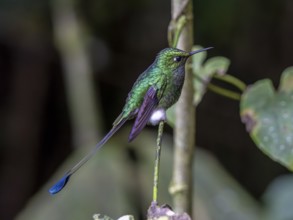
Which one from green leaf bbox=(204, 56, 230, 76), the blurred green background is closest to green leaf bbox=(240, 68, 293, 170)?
green leaf bbox=(204, 56, 230, 76)

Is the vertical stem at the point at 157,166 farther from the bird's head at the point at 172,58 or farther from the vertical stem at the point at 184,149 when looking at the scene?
the vertical stem at the point at 184,149

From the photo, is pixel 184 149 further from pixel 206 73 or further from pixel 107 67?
pixel 107 67

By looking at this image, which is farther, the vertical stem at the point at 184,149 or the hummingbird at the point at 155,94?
the vertical stem at the point at 184,149

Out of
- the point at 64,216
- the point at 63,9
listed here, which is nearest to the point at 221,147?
the point at 63,9

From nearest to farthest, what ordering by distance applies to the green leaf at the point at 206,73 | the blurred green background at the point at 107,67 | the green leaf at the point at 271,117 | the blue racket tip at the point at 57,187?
the blue racket tip at the point at 57,187
the green leaf at the point at 271,117
the green leaf at the point at 206,73
the blurred green background at the point at 107,67

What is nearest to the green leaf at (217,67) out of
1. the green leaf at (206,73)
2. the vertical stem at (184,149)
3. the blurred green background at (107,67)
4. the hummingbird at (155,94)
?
the green leaf at (206,73)

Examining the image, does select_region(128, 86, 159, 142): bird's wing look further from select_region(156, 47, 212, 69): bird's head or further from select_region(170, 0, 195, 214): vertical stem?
select_region(170, 0, 195, 214): vertical stem

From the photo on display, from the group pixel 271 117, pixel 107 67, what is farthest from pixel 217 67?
pixel 107 67
